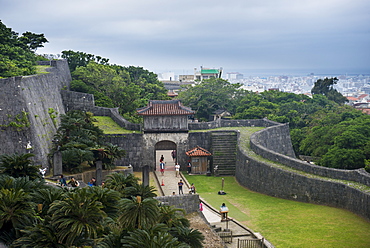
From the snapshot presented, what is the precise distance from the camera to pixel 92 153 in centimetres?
2750

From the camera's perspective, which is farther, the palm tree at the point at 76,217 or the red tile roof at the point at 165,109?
the red tile roof at the point at 165,109

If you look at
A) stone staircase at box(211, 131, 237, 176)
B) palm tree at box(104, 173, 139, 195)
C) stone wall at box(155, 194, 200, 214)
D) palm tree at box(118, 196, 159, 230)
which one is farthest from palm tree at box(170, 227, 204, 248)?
stone staircase at box(211, 131, 237, 176)

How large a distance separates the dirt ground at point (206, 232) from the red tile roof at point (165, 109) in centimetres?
1391

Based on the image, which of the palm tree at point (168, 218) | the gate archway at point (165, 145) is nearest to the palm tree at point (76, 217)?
the palm tree at point (168, 218)

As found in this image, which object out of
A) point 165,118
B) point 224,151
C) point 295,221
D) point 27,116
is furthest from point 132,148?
point 295,221

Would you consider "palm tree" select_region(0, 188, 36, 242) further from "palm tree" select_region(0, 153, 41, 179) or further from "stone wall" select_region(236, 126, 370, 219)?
"stone wall" select_region(236, 126, 370, 219)

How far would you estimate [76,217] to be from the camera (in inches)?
518

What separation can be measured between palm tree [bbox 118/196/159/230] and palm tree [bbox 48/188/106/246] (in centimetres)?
65

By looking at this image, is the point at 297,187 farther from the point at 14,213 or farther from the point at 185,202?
the point at 14,213

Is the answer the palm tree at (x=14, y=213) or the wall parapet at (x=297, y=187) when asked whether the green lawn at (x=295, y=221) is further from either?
the palm tree at (x=14, y=213)

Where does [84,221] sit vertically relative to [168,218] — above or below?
above

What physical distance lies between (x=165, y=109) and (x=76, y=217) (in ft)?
72.6

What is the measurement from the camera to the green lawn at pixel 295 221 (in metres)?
18.7

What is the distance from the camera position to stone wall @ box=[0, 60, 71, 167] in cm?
2523
